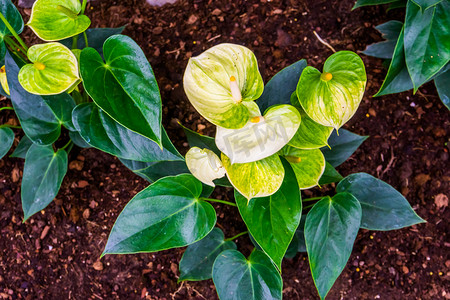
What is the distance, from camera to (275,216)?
3.24 ft

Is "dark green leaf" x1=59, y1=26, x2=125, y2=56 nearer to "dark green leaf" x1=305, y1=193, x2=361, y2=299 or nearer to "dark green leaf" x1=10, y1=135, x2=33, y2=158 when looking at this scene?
"dark green leaf" x1=10, y1=135, x2=33, y2=158

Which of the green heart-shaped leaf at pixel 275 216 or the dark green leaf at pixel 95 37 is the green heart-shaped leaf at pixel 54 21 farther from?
the green heart-shaped leaf at pixel 275 216

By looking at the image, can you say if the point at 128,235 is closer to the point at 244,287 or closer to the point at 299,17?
the point at 244,287

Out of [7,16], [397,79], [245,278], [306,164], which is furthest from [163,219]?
[397,79]

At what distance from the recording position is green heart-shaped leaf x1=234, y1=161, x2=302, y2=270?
966 millimetres

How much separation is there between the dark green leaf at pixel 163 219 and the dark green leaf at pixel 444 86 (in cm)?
82

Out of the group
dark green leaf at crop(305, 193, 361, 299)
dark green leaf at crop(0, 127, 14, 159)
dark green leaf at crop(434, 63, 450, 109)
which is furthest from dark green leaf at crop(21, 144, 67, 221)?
dark green leaf at crop(434, 63, 450, 109)

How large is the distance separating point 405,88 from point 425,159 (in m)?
0.28

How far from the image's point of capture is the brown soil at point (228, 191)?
1296mm

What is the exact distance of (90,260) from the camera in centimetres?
131

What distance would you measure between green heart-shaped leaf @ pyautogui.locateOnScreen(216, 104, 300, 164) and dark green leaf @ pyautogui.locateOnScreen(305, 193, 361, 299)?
0.94 ft

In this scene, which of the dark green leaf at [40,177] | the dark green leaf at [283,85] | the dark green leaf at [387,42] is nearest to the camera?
the dark green leaf at [283,85]

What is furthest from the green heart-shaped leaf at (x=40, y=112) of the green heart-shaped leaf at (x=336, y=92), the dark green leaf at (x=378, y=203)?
the dark green leaf at (x=378, y=203)

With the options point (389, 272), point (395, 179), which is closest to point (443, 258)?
point (389, 272)
